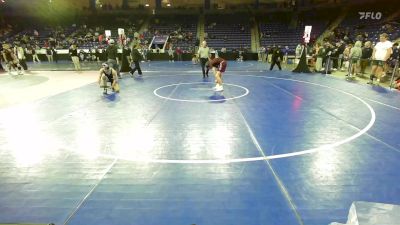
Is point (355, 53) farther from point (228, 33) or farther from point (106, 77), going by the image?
point (228, 33)

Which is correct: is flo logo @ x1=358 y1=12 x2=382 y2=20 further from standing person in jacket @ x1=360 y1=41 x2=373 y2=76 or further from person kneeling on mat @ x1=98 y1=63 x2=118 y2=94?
person kneeling on mat @ x1=98 y1=63 x2=118 y2=94

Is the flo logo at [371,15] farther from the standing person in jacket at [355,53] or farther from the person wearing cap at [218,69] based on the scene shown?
the person wearing cap at [218,69]

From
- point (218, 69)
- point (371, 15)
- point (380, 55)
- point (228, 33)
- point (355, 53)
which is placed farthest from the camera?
point (228, 33)

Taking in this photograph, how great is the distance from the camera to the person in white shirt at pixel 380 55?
13.1m

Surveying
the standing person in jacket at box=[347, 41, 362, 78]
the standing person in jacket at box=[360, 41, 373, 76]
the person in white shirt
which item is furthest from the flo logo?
the person in white shirt

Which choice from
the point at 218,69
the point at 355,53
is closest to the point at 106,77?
the point at 218,69

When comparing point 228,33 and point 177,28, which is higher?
point 177,28

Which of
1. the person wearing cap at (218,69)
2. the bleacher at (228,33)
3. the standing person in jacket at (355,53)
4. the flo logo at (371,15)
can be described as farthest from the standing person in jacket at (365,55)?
the flo logo at (371,15)

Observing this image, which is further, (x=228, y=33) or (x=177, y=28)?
(x=177, y=28)

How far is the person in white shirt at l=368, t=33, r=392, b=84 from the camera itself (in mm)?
13117

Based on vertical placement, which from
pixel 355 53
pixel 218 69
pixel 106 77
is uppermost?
pixel 355 53

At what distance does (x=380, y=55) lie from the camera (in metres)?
13.5

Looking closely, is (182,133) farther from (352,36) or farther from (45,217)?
(352,36)

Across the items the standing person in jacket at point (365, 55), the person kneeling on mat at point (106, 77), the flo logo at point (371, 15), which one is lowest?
the person kneeling on mat at point (106, 77)
